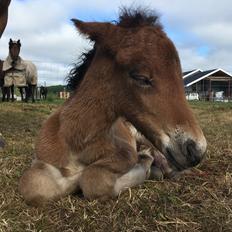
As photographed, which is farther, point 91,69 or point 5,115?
point 5,115

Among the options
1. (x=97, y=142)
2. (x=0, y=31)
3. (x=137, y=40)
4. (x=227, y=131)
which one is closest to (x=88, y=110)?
(x=97, y=142)

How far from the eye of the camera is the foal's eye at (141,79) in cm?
416

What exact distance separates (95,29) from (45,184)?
1481mm

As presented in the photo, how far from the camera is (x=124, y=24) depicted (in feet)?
15.3

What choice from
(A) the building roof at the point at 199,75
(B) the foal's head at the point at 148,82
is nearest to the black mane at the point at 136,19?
(B) the foal's head at the point at 148,82

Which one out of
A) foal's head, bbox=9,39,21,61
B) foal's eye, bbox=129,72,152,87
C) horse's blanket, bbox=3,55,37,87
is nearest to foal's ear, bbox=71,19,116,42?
foal's eye, bbox=129,72,152,87

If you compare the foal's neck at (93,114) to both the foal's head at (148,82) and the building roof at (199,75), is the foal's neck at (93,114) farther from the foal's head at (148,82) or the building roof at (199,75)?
the building roof at (199,75)

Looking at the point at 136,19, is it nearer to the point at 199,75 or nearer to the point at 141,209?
the point at 141,209

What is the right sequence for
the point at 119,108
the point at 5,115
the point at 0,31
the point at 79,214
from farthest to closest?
the point at 5,115, the point at 0,31, the point at 119,108, the point at 79,214

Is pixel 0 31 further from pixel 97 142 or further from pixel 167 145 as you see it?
pixel 167 145

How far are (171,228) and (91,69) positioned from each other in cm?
178

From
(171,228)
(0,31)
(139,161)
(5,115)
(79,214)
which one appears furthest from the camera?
(5,115)

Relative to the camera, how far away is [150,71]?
413 cm

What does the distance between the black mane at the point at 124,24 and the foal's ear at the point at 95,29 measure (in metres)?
0.18
